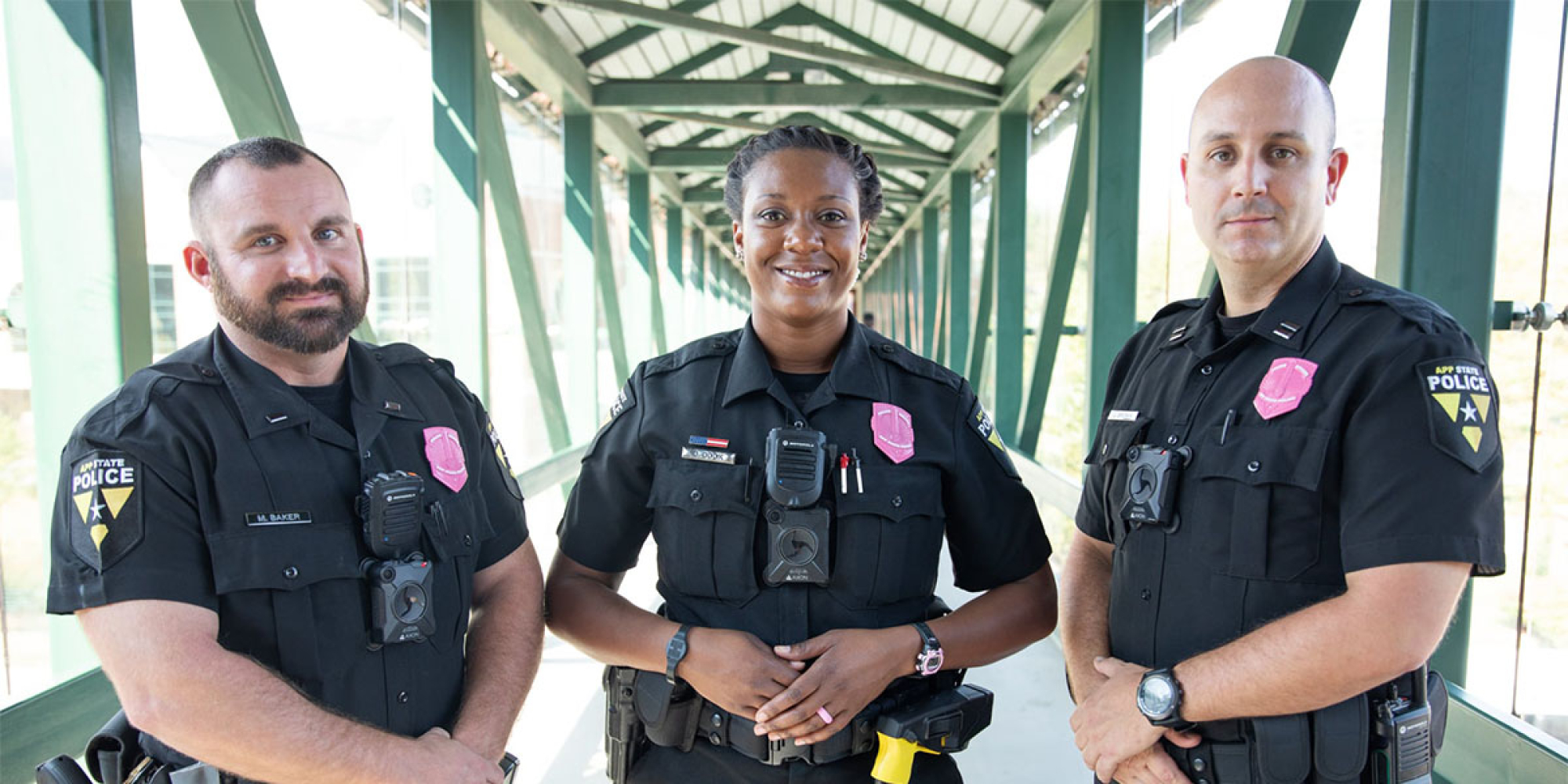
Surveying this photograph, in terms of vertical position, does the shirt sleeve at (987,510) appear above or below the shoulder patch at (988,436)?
below

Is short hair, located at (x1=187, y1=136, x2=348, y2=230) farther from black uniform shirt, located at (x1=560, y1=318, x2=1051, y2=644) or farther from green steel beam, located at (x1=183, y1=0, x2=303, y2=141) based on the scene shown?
green steel beam, located at (x1=183, y1=0, x2=303, y2=141)

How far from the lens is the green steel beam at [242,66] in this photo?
Answer: 2332 millimetres

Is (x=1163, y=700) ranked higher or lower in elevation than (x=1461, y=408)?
lower

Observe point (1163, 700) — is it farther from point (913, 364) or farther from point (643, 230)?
point (643, 230)

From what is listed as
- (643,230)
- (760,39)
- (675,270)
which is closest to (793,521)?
(760,39)

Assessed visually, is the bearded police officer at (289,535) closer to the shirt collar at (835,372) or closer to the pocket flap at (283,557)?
the pocket flap at (283,557)

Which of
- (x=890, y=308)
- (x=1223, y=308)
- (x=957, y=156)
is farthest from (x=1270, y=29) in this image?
(x=890, y=308)

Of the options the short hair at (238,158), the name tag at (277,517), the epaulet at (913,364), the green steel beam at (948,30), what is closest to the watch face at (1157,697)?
the epaulet at (913,364)

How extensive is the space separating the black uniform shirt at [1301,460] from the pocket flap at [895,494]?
1.02 feet

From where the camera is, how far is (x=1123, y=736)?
1.34 metres

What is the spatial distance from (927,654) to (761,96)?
14.6 feet

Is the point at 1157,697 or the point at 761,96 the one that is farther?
the point at 761,96

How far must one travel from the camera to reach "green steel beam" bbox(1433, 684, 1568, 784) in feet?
5.40

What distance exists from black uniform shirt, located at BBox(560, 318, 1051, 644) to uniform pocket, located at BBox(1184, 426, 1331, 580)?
0.41m
